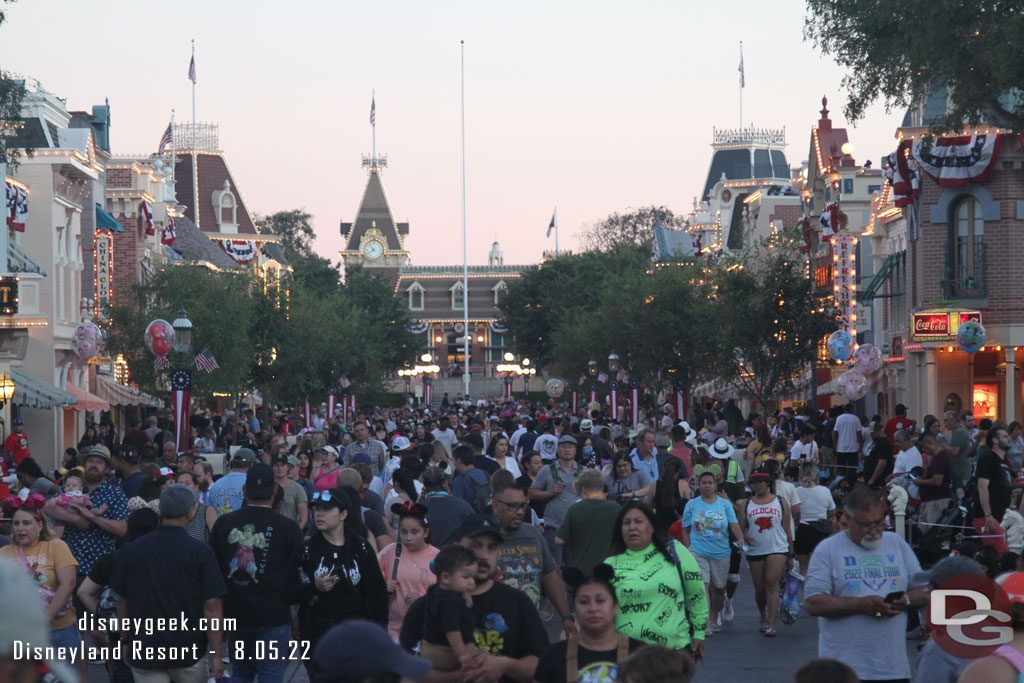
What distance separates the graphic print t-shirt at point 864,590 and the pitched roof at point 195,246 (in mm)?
57767

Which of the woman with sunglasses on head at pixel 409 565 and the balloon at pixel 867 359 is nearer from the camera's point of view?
the woman with sunglasses on head at pixel 409 565

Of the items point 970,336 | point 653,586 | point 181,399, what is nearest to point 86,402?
point 181,399

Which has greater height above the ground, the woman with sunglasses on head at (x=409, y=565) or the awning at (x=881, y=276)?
the awning at (x=881, y=276)

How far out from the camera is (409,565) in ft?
28.8

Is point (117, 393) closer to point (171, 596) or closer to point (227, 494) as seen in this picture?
point (227, 494)

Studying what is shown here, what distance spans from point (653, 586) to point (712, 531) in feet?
18.8

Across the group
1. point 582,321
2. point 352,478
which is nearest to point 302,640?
point 352,478

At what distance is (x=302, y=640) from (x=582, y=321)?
2377 inches

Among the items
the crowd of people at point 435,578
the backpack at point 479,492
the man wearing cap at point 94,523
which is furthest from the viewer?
the backpack at point 479,492

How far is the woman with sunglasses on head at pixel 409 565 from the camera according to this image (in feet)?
28.6

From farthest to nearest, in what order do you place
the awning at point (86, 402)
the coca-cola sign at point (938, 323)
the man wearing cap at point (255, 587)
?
1. the awning at point (86, 402)
2. the coca-cola sign at point (938, 323)
3. the man wearing cap at point (255, 587)

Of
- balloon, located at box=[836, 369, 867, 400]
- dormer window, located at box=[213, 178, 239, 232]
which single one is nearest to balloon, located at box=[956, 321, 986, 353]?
balloon, located at box=[836, 369, 867, 400]

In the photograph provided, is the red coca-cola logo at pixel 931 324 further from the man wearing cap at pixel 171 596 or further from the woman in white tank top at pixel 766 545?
the man wearing cap at pixel 171 596

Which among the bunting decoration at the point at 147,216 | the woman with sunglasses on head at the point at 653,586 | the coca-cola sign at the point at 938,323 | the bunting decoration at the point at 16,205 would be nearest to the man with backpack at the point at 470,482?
the woman with sunglasses on head at the point at 653,586
